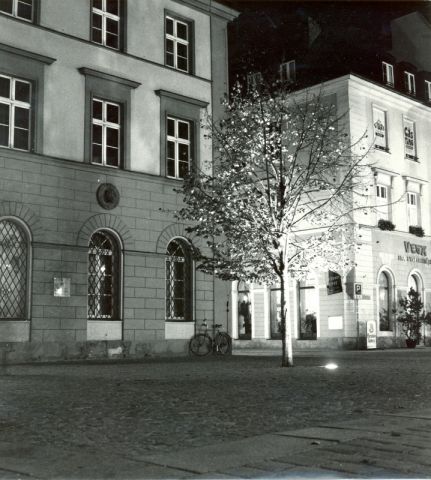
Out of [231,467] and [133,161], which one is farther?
[133,161]

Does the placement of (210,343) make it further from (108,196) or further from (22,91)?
(22,91)

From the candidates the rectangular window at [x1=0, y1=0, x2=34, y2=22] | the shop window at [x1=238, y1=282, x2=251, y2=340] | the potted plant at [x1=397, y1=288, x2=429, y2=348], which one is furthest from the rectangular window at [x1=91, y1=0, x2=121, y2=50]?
the potted plant at [x1=397, y1=288, x2=429, y2=348]

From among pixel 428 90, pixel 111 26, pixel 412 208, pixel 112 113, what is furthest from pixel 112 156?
Result: pixel 428 90

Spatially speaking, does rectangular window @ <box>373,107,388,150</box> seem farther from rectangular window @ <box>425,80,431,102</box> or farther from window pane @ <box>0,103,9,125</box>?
window pane @ <box>0,103,9,125</box>

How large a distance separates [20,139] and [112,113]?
11.2ft

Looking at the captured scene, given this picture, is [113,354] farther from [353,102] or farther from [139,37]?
[353,102]

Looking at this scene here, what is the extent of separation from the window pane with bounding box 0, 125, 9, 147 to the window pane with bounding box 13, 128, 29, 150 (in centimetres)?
22

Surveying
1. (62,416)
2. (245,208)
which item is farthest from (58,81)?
(62,416)

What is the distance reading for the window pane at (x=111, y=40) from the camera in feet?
71.9

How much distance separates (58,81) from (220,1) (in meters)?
7.68

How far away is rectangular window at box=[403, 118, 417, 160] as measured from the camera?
35562 millimetres

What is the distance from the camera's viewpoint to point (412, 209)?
3556 centimetres

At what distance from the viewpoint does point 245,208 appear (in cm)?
1666

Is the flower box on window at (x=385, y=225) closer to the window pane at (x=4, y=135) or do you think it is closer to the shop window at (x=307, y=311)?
the shop window at (x=307, y=311)
